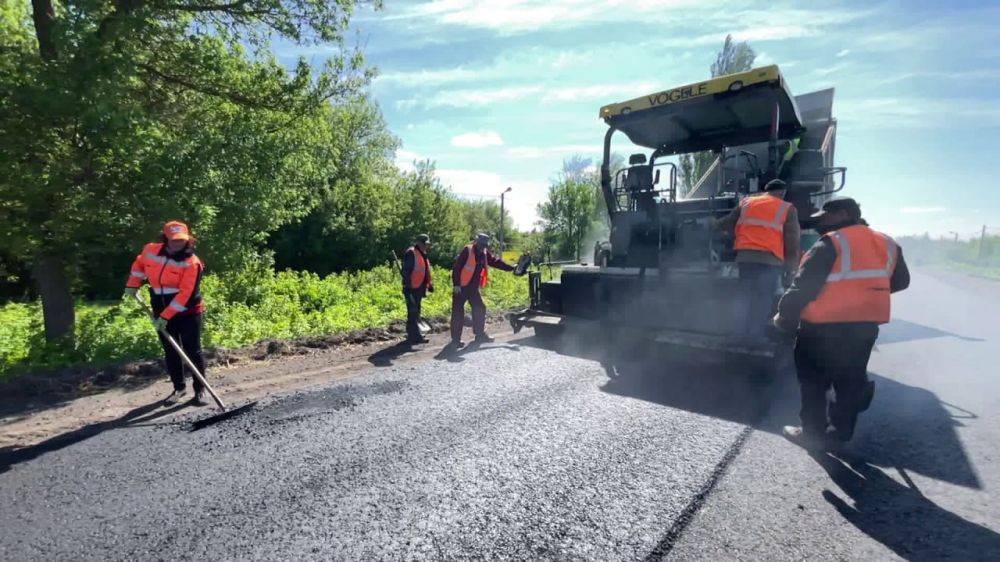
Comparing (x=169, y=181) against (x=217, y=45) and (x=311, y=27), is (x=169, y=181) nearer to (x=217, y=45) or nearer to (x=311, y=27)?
(x=217, y=45)

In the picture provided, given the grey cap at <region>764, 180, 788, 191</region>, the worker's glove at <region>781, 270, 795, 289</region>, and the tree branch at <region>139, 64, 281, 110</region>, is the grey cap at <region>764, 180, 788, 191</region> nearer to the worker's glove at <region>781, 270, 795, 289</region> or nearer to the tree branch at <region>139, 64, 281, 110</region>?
the worker's glove at <region>781, 270, 795, 289</region>

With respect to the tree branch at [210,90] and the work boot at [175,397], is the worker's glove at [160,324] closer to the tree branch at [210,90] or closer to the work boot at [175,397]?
the work boot at [175,397]

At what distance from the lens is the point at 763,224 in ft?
14.3

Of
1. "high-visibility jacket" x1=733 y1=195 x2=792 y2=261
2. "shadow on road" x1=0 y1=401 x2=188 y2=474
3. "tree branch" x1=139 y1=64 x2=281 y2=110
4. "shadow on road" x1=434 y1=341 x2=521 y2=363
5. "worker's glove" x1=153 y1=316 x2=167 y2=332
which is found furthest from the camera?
"tree branch" x1=139 y1=64 x2=281 y2=110

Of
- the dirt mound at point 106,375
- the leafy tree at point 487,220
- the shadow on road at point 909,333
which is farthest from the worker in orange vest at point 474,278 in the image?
the leafy tree at point 487,220

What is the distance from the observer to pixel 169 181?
19.7 feet

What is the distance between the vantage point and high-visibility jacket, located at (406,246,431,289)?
24.5ft

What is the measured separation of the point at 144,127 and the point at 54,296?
2.50 meters

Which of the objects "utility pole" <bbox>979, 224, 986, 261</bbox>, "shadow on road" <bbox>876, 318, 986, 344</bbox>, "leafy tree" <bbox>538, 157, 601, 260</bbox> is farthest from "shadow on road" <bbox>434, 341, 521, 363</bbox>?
"utility pole" <bbox>979, 224, 986, 261</bbox>

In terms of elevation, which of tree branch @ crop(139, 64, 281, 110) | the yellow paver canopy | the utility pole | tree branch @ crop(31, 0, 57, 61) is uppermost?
tree branch @ crop(31, 0, 57, 61)

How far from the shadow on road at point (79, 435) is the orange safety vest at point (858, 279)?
5.22m

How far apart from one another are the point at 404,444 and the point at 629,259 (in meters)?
3.88

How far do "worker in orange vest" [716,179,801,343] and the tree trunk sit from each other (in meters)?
7.79

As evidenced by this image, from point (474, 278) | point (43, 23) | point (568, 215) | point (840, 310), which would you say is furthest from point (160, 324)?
point (568, 215)
